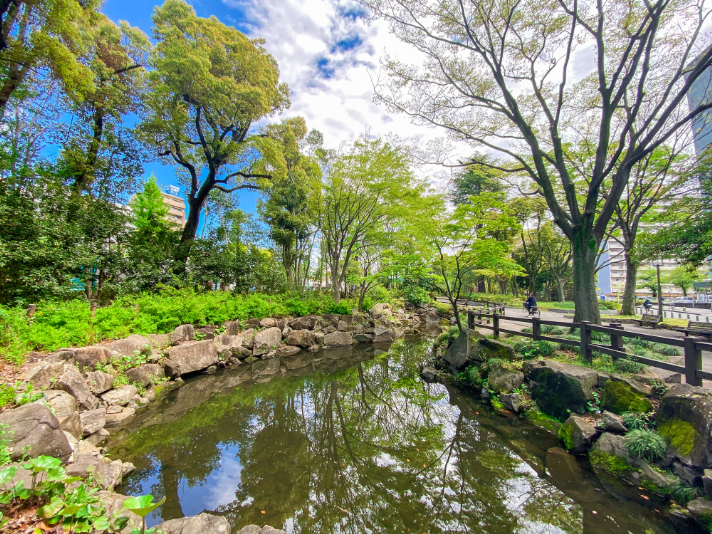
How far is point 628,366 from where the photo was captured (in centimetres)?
434

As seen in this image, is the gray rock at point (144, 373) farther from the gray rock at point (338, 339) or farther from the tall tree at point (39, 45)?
the tall tree at point (39, 45)

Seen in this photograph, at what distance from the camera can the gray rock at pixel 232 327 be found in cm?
839

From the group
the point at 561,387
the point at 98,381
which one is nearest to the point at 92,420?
the point at 98,381

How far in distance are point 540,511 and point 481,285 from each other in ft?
114

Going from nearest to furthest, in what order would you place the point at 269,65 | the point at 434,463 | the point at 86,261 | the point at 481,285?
the point at 434,463 → the point at 86,261 → the point at 269,65 → the point at 481,285

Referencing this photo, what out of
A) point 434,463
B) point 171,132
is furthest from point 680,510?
point 171,132

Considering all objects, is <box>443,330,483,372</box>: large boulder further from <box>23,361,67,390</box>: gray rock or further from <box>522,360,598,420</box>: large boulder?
<box>23,361,67,390</box>: gray rock

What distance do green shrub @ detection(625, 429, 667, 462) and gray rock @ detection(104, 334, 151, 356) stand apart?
8027mm

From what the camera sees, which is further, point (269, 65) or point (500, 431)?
point (269, 65)

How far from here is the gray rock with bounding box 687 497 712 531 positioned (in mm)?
2492

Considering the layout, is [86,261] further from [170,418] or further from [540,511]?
[540,511]

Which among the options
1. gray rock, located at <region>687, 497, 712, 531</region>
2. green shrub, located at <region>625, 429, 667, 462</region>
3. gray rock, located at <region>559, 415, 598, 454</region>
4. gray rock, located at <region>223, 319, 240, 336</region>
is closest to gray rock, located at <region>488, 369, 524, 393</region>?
gray rock, located at <region>559, 415, 598, 454</region>

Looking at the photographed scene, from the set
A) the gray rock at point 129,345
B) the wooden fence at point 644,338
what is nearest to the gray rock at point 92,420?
the gray rock at point 129,345

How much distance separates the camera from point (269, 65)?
11.5 m
